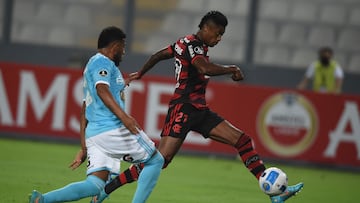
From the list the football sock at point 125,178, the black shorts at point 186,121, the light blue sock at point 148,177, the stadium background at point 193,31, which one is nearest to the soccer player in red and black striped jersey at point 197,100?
the black shorts at point 186,121

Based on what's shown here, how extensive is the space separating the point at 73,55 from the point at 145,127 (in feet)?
15.2

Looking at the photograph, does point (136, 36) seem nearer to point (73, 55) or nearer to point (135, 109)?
point (73, 55)

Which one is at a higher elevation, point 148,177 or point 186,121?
point 186,121

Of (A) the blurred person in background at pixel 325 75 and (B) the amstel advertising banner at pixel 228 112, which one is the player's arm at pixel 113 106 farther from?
(A) the blurred person in background at pixel 325 75

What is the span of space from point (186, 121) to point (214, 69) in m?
0.84

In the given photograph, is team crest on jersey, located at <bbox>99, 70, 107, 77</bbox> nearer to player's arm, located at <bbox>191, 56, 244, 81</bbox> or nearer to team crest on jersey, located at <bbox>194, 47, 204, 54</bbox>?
player's arm, located at <bbox>191, 56, 244, 81</bbox>

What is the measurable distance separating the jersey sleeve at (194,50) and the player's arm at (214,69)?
53 mm

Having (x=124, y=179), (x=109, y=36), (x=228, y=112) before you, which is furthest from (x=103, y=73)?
(x=228, y=112)

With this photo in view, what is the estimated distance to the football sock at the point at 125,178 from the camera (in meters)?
9.50

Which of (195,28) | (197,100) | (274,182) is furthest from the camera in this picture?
(195,28)

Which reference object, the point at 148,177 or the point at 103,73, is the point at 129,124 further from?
the point at 148,177

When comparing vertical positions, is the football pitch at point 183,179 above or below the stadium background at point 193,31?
below

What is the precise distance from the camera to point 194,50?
32.9 feet

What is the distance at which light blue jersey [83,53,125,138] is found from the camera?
8336 mm
